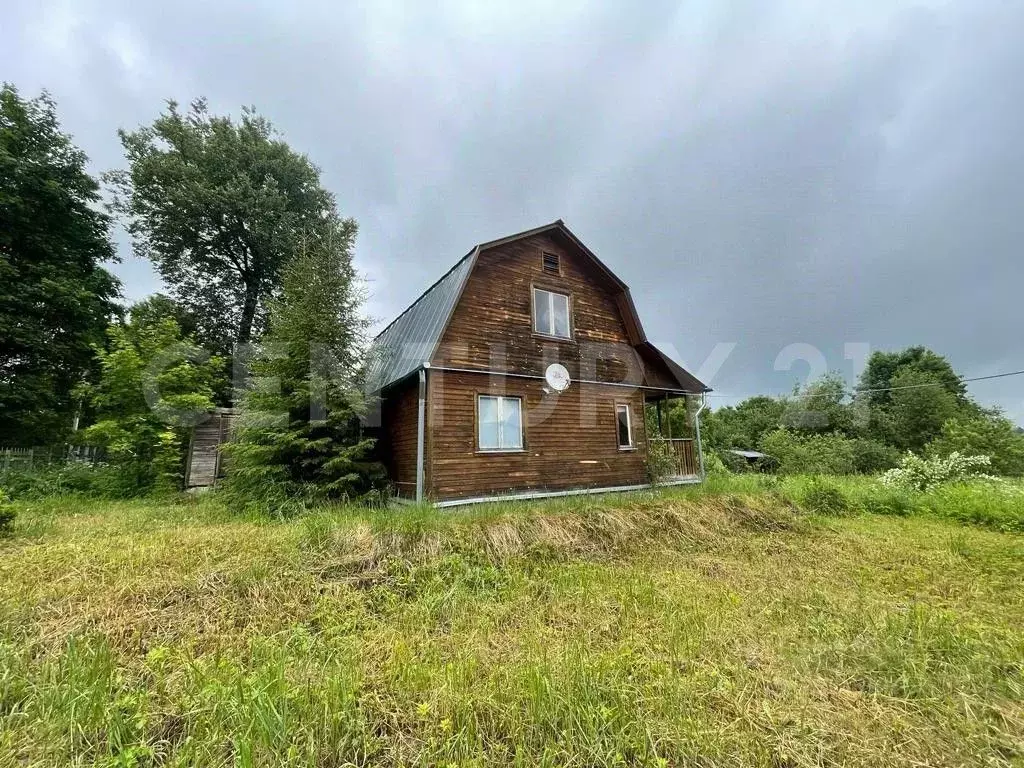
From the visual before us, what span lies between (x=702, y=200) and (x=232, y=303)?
71.6 feet

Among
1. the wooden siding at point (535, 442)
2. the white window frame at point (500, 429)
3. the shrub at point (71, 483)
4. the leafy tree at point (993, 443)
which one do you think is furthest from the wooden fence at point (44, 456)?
the leafy tree at point (993, 443)

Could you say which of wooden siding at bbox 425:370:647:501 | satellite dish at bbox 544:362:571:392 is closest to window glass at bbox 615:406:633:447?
wooden siding at bbox 425:370:647:501

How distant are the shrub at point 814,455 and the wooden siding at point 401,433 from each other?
2160 centimetres

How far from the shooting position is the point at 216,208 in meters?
17.6

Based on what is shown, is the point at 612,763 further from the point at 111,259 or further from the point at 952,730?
the point at 111,259

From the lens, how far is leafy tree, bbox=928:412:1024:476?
2039cm

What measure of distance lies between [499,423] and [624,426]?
13.5ft

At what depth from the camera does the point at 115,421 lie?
9.51 metres

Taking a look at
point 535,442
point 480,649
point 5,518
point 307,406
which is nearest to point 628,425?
point 535,442

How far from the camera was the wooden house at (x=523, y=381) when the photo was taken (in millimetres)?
8828

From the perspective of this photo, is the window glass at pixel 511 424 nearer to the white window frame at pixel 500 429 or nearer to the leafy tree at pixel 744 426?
the white window frame at pixel 500 429

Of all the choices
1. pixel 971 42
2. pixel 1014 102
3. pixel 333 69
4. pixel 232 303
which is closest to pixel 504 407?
pixel 333 69

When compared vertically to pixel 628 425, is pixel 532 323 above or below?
above

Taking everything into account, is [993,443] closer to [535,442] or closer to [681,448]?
[681,448]
